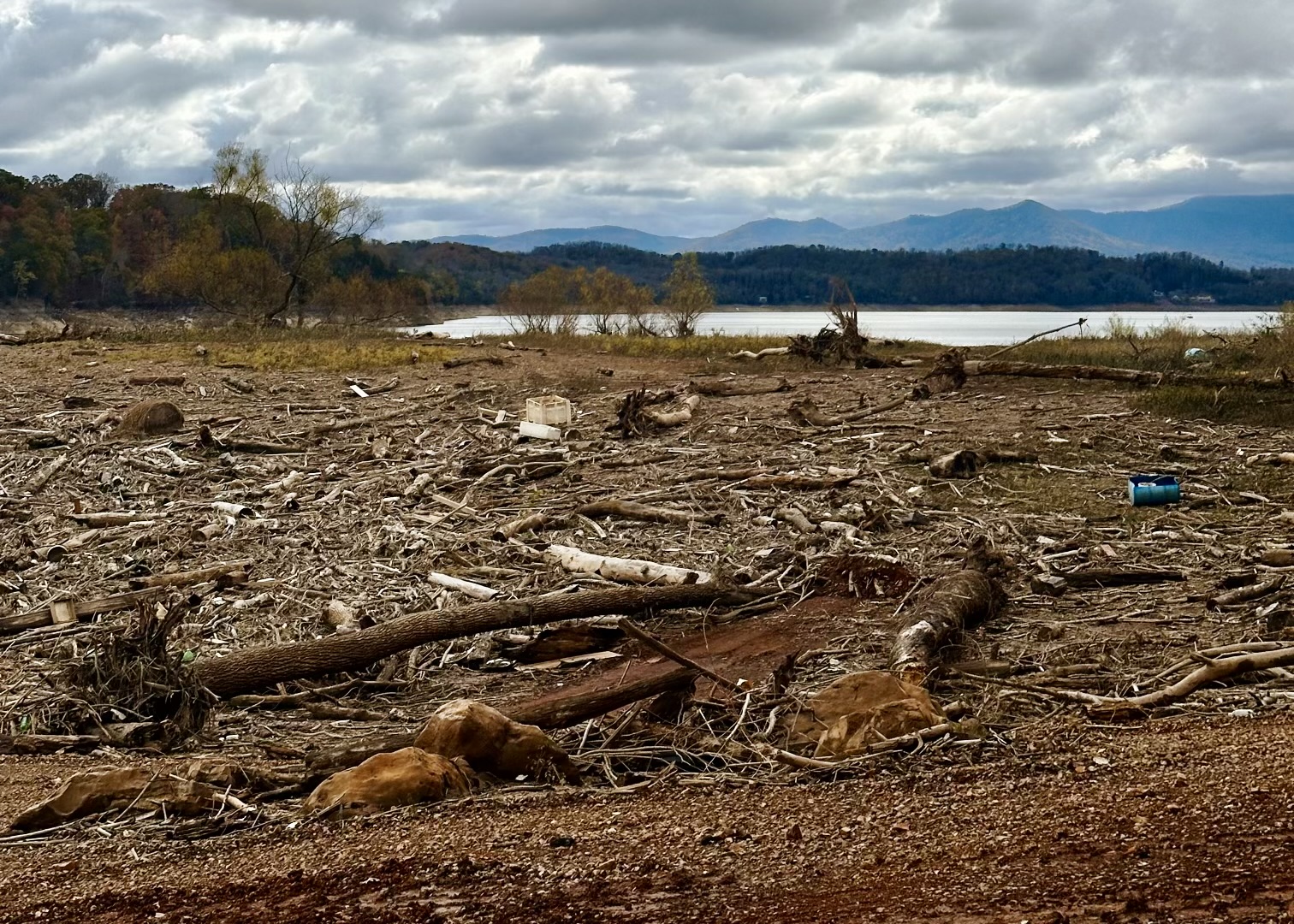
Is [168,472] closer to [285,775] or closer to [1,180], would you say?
[285,775]

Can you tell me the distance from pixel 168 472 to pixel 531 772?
395 inches

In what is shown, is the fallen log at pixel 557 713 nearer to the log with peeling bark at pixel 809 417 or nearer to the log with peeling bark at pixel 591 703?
the log with peeling bark at pixel 591 703

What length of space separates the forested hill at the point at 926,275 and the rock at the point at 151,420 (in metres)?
83.0

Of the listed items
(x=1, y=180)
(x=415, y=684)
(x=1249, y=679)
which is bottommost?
(x=415, y=684)

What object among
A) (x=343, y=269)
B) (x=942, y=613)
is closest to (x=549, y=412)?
A: (x=942, y=613)

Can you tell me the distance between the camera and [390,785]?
5336 millimetres

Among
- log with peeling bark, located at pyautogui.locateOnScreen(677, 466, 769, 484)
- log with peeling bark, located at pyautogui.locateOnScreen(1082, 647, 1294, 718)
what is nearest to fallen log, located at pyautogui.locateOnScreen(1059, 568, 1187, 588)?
log with peeling bark, located at pyautogui.locateOnScreen(1082, 647, 1294, 718)

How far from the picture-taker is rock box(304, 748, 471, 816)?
17.4 feet

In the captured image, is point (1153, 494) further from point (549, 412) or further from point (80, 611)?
point (80, 611)

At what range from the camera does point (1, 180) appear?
81.0 m

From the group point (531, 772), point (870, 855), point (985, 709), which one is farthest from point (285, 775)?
point (985, 709)

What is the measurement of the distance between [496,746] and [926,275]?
111 metres

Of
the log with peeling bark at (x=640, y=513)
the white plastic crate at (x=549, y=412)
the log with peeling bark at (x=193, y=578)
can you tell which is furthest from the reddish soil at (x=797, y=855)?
the white plastic crate at (x=549, y=412)

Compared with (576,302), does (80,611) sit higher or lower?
lower
